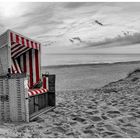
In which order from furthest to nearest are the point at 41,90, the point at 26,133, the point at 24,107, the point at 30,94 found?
the point at 41,90 < the point at 30,94 < the point at 24,107 < the point at 26,133

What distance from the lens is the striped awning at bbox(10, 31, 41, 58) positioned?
5.44 m

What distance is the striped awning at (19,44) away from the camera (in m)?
5.44

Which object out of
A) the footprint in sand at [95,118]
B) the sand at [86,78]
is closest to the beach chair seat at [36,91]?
the footprint in sand at [95,118]

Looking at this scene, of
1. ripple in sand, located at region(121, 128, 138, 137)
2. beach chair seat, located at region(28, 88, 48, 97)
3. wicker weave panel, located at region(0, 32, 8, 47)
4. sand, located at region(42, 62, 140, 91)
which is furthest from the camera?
sand, located at region(42, 62, 140, 91)

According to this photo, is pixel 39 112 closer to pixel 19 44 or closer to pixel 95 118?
pixel 95 118

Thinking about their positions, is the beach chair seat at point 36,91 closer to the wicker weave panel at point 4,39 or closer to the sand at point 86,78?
the wicker weave panel at point 4,39

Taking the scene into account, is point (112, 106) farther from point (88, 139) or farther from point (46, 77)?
point (88, 139)

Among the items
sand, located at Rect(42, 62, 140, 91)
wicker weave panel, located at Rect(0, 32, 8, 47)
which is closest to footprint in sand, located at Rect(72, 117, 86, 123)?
wicker weave panel, located at Rect(0, 32, 8, 47)

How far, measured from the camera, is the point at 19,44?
5973 mm

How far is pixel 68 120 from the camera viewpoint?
5.50m

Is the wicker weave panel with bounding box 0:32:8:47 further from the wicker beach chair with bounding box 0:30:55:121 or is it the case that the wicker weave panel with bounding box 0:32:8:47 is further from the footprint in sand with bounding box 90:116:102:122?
the footprint in sand with bounding box 90:116:102:122

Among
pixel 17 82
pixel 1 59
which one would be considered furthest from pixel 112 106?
pixel 1 59

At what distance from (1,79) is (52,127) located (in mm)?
1717

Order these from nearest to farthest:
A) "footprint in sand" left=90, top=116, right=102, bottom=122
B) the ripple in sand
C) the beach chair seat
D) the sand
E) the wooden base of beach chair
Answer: the ripple in sand → "footprint in sand" left=90, top=116, right=102, bottom=122 → the wooden base of beach chair → the beach chair seat → the sand
